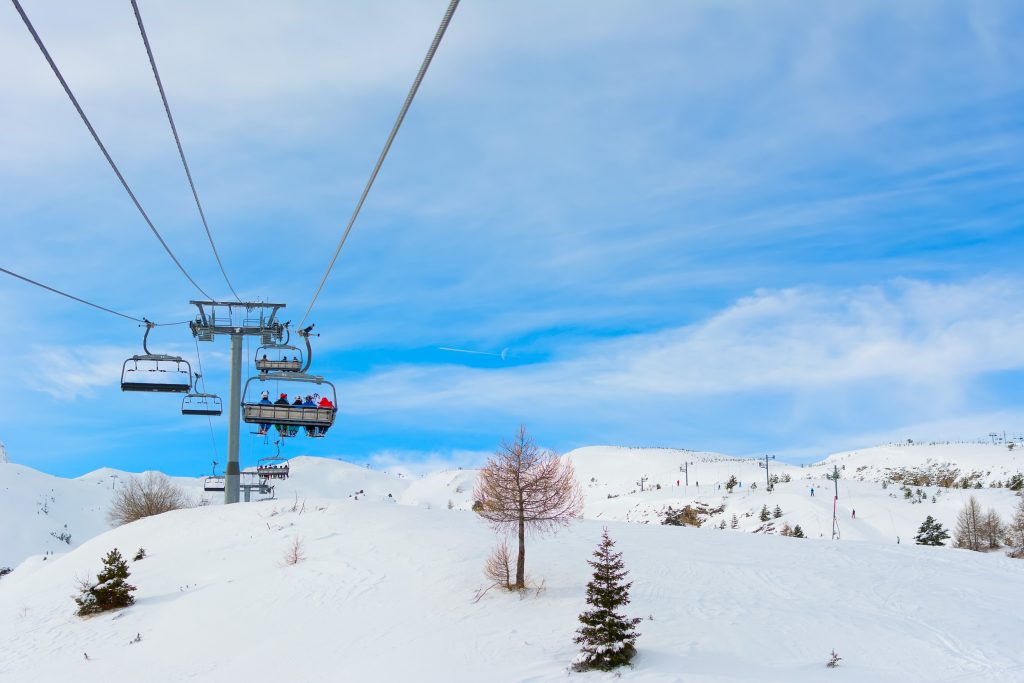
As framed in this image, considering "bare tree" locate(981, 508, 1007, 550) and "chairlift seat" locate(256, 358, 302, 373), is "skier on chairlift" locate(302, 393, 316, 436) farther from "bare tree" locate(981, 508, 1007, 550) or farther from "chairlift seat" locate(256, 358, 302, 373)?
"bare tree" locate(981, 508, 1007, 550)

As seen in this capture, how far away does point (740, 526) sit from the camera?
199ft

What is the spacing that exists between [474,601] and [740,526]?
43.7 m

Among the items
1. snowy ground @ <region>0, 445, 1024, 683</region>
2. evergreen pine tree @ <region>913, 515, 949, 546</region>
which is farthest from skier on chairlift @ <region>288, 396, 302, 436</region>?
evergreen pine tree @ <region>913, 515, 949, 546</region>

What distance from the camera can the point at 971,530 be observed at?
49.7m

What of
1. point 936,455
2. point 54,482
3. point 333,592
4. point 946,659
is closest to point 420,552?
point 333,592

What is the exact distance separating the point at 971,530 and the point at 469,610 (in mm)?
42237

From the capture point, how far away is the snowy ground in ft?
57.1

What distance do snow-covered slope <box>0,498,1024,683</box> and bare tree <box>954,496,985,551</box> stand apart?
16.6 meters

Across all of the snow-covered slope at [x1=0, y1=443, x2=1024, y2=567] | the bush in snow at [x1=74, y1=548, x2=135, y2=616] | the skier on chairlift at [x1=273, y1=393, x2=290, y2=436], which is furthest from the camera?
the snow-covered slope at [x1=0, y1=443, x2=1024, y2=567]

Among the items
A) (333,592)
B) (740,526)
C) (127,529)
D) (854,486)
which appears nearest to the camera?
(333,592)

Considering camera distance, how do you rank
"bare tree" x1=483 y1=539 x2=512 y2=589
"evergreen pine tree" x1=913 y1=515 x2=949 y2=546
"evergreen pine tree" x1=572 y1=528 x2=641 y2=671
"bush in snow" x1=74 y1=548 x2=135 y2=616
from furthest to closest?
1. "evergreen pine tree" x1=913 y1=515 x2=949 y2=546
2. "bush in snow" x1=74 y1=548 x2=135 y2=616
3. "bare tree" x1=483 y1=539 x2=512 y2=589
4. "evergreen pine tree" x1=572 y1=528 x2=641 y2=671

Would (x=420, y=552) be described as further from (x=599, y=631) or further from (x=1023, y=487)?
(x=1023, y=487)

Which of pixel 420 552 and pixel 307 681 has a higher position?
pixel 420 552

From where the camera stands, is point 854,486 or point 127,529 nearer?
point 127,529
